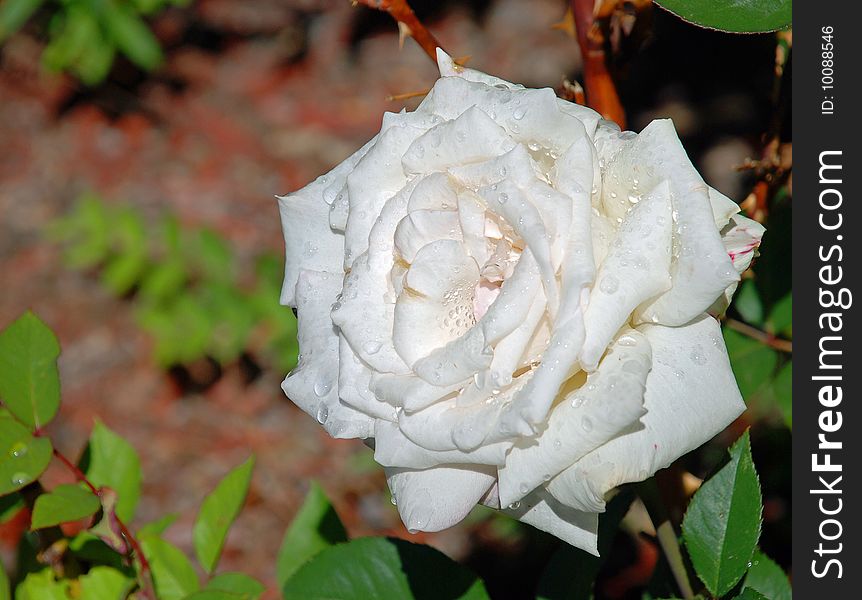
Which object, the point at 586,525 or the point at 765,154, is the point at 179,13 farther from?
the point at 586,525

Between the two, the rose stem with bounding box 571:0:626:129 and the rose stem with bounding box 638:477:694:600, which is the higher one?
the rose stem with bounding box 571:0:626:129

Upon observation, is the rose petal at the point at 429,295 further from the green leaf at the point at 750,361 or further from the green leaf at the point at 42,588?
the green leaf at the point at 42,588

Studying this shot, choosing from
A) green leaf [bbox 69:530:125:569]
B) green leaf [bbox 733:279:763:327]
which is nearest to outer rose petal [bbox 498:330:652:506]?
green leaf [bbox 733:279:763:327]

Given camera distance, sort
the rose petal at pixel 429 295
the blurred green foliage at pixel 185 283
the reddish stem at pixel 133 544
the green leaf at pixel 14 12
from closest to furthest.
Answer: the rose petal at pixel 429 295, the reddish stem at pixel 133 544, the blurred green foliage at pixel 185 283, the green leaf at pixel 14 12

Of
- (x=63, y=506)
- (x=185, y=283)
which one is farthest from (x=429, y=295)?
(x=185, y=283)

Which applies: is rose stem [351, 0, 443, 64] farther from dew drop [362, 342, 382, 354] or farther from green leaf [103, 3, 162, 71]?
green leaf [103, 3, 162, 71]

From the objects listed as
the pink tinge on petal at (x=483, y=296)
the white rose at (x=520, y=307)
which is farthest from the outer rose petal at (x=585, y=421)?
the pink tinge on petal at (x=483, y=296)

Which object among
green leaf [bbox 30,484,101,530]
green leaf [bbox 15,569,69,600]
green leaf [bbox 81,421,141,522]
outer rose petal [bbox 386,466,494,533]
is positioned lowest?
green leaf [bbox 15,569,69,600]
